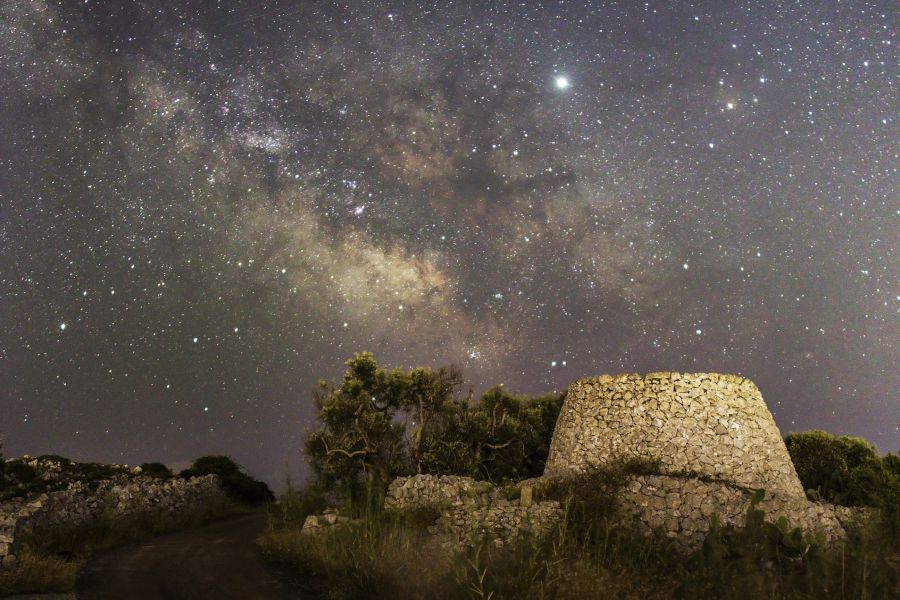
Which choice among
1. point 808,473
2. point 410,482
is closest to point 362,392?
point 410,482

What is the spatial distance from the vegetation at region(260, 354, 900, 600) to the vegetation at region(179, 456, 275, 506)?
10.6 metres

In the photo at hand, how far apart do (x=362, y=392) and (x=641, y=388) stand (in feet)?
37.0

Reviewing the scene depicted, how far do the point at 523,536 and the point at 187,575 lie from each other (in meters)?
7.69

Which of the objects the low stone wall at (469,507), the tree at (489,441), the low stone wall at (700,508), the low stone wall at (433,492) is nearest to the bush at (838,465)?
the low stone wall at (700,508)

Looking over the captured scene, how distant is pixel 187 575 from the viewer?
37.7 ft

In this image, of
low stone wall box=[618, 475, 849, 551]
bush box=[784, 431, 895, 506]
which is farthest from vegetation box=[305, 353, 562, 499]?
bush box=[784, 431, 895, 506]

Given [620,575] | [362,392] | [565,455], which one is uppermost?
[362,392]

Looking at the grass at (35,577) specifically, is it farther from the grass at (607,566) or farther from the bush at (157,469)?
the bush at (157,469)

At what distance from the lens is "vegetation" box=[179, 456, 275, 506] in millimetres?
30625

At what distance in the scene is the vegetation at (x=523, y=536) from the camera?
6.83 meters

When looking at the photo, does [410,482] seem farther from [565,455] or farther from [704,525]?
[704,525]

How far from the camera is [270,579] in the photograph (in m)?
11.2

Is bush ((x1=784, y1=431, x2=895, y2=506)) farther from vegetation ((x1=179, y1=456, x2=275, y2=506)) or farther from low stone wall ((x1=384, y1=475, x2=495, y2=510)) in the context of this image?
vegetation ((x1=179, y1=456, x2=275, y2=506))

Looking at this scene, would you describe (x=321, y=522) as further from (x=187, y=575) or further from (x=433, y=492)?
(x=187, y=575)
